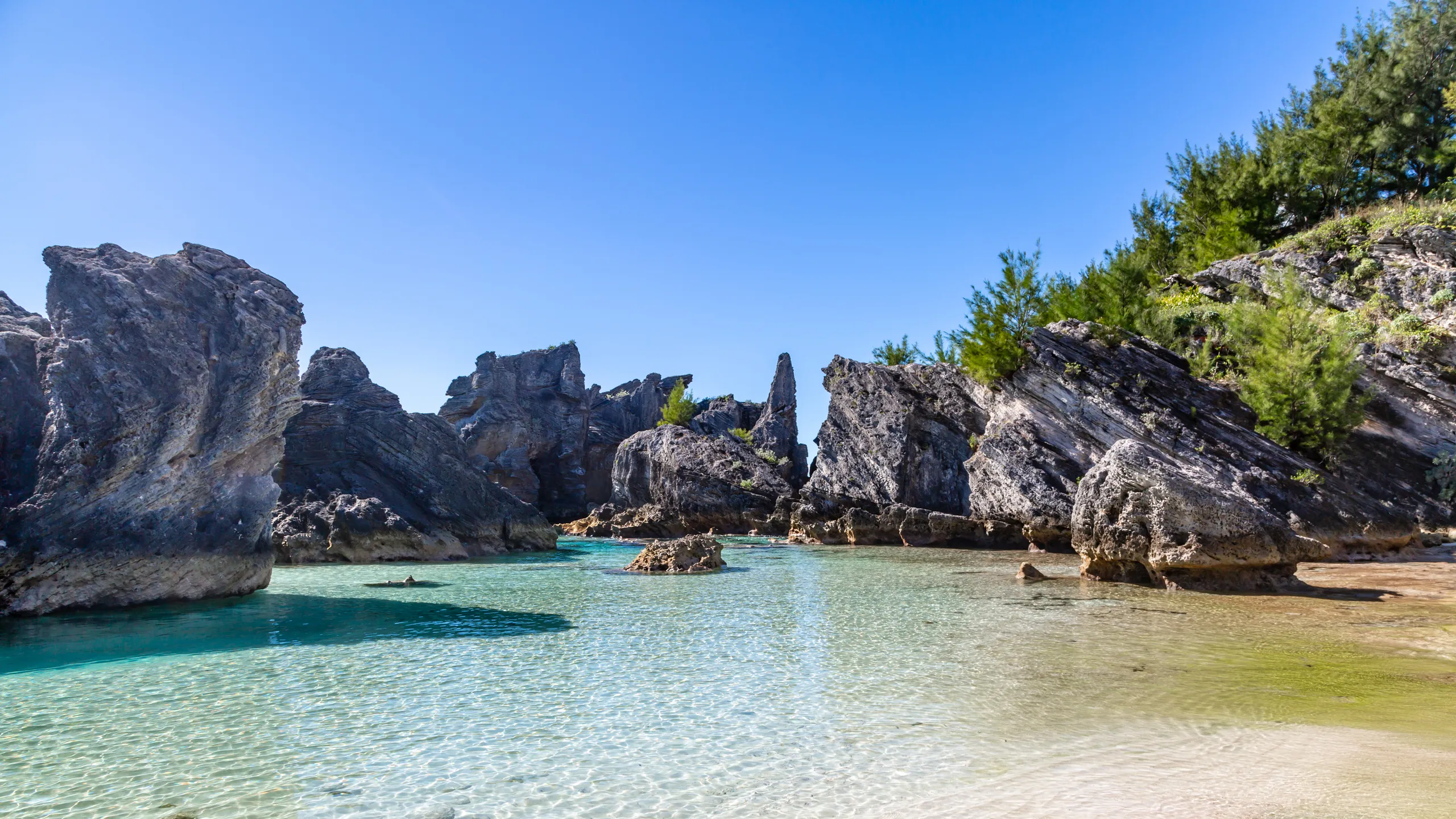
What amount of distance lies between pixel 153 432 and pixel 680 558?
1499 centimetres

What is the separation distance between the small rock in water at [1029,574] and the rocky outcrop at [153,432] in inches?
815

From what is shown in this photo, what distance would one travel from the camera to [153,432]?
Answer: 15.6m

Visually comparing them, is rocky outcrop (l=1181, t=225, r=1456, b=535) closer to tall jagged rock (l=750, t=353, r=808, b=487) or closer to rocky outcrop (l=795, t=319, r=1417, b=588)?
rocky outcrop (l=795, t=319, r=1417, b=588)

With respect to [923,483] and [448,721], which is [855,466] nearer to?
[923,483]

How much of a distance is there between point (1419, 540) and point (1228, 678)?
745 inches

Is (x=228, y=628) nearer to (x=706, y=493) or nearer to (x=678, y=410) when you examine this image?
(x=706, y=493)

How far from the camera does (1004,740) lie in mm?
6934

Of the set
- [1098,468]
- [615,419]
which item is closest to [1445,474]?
[1098,468]

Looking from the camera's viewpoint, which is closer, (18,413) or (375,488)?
(18,413)

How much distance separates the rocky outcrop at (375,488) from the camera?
3038cm

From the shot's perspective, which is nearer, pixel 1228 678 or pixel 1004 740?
pixel 1004 740

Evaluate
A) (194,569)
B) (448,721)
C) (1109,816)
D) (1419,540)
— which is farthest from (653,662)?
(1419,540)

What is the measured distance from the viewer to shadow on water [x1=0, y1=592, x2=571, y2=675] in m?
11.3

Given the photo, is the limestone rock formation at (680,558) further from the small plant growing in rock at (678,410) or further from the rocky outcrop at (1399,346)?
the small plant growing in rock at (678,410)
